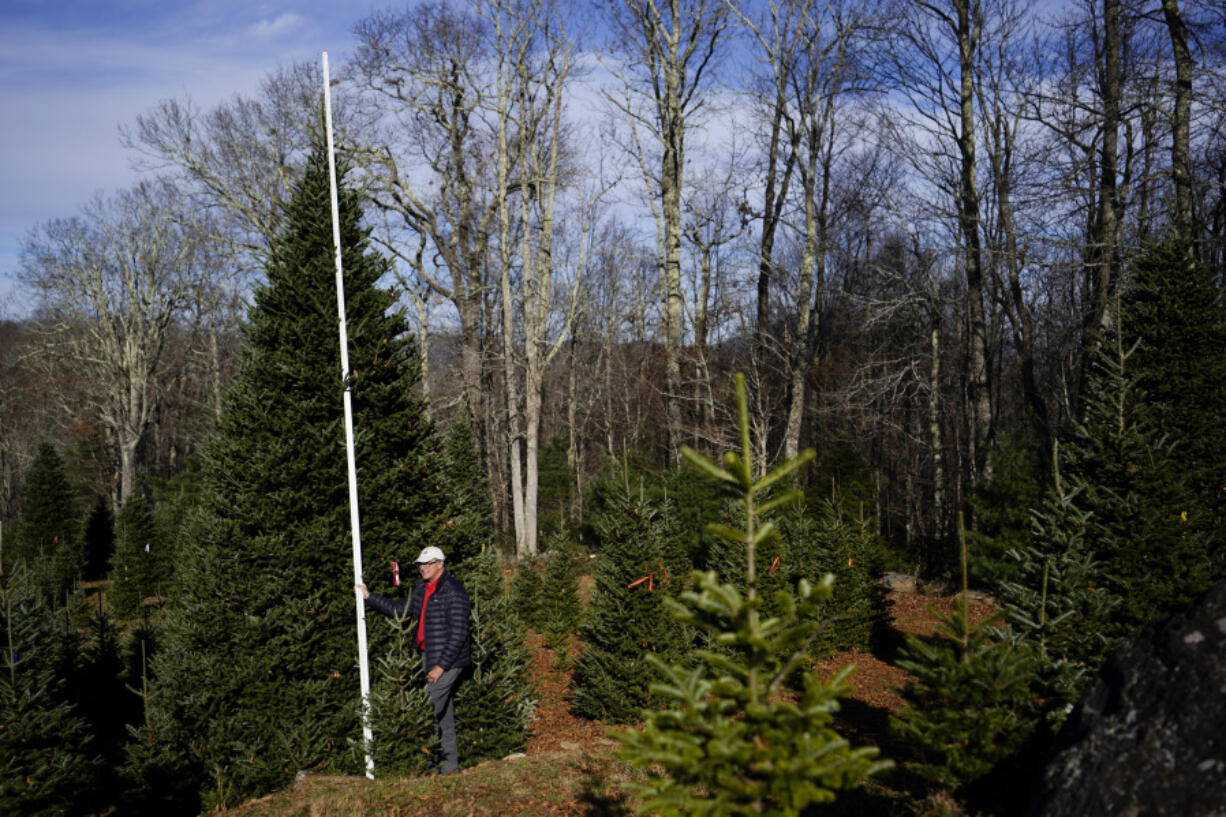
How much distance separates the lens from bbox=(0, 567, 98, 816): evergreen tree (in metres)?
6.14

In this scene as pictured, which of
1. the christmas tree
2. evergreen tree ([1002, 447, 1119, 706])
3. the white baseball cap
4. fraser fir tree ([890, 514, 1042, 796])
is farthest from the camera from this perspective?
the christmas tree

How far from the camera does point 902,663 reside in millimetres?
4246

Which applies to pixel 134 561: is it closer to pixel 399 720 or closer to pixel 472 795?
pixel 399 720

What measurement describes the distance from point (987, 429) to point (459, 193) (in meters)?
15.4

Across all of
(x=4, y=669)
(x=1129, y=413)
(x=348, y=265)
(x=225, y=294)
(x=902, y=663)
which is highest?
(x=225, y=294)

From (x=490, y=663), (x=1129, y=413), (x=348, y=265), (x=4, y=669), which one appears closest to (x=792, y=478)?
(x=1129, y=413)

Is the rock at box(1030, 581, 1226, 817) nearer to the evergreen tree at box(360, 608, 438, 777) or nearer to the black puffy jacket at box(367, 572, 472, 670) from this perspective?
the black puffy jacket at box(367, 572, 472, 670)

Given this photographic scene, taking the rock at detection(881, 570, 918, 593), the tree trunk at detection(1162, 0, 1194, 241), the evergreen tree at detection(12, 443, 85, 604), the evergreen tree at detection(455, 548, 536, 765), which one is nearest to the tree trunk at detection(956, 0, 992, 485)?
the rock at detection(881, 570, 918, 593)

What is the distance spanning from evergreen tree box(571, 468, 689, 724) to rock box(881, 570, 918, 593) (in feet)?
34.9

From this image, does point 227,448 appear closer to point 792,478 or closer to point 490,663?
point 490,663

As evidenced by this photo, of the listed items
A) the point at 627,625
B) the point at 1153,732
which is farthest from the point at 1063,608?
the point at 627,625

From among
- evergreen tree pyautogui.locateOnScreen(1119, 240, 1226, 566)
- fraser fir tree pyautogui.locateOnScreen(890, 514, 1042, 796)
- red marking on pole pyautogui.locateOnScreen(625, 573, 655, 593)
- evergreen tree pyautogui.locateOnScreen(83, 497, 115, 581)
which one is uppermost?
evergreen tree pyautogui.locateOnScreen(1119, 240, 1226, 566)

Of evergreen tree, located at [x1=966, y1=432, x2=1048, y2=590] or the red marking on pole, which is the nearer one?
the red marking on pole

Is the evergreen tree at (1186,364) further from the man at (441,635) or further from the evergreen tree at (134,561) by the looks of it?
the evergreen tree at (134,561)
